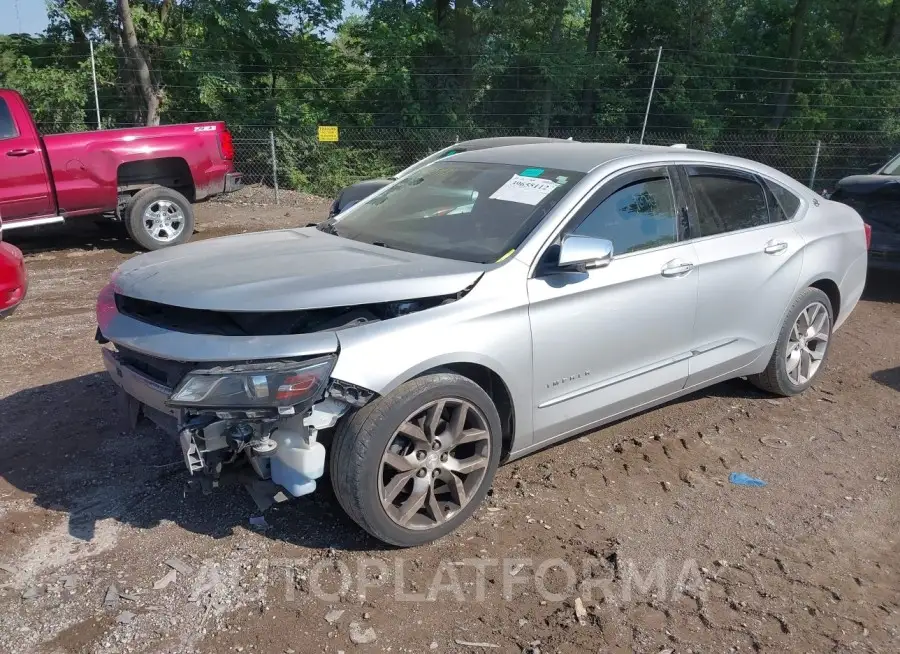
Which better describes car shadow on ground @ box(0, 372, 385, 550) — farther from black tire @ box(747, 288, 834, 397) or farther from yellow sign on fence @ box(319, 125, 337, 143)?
yellow sign on fence @ box(319, 125, 337, 143)

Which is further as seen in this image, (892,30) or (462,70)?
(892,30)

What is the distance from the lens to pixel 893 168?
28.6 feet

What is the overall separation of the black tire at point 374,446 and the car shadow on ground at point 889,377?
3900mm

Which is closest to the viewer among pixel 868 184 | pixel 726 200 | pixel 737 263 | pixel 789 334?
pixel 737 263

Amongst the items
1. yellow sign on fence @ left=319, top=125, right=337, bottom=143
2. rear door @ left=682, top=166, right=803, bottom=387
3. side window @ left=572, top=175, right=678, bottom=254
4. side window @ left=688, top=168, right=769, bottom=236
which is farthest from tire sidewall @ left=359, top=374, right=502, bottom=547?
yellow sign on fence @ left=319, top=125, right=337, bottom=143

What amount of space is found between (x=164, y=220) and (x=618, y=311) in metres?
7.71

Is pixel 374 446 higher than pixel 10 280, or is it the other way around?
pixel 10 280

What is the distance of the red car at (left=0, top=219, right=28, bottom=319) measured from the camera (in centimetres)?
522

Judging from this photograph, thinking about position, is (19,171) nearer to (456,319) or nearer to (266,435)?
(266,435)

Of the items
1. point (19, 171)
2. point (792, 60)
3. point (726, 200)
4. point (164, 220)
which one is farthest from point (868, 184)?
point (792, 60)

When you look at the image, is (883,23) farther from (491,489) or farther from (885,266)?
(491,489)

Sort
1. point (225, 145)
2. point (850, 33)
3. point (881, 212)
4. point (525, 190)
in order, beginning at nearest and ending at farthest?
point (525, 190), point (881, 212), point (225, 145), point (850, 33)

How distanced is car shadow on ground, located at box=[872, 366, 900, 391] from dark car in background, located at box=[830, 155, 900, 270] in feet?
7.78

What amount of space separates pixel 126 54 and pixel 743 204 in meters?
13.7
